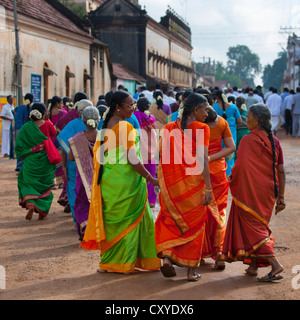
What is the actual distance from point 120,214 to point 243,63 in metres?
169

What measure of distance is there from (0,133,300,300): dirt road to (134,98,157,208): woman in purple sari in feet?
4.79

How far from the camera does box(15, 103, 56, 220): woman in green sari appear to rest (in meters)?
8.86

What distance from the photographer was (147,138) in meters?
9.44

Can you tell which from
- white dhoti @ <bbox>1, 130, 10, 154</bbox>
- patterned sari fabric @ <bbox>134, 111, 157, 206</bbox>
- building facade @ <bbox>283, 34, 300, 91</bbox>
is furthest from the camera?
building facade @ <bbox>283, 34, 300, 91</bbox>

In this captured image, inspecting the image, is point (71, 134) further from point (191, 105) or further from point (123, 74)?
point (123, 74)

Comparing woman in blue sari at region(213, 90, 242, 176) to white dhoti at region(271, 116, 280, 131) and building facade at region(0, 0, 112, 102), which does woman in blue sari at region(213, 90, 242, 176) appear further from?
white dhoti at region(271, 116, 280, 131)

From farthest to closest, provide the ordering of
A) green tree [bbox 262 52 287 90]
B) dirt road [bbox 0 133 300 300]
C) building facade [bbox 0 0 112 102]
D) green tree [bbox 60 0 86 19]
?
green tree [bbox 262 52 287 90], green tree [bbox 60 0 86 19], building facade [bbox 0 0 112 102], dirt road [bbox 0 133 300 300]

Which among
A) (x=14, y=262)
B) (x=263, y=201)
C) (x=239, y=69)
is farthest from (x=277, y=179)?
(x=239, y=69)

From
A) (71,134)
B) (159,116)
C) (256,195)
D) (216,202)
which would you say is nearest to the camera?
(256,195)

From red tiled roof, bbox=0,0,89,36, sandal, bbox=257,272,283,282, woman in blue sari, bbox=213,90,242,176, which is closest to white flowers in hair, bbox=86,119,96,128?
sandal, bbox=257,272,283,282

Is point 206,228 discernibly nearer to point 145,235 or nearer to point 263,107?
point 145,235

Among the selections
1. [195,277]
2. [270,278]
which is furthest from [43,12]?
[270,278]

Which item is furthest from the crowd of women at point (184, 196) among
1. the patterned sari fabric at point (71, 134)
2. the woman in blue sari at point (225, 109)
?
the woman in blue sari at point (225, 109)

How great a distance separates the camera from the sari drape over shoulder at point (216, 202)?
6152mm
